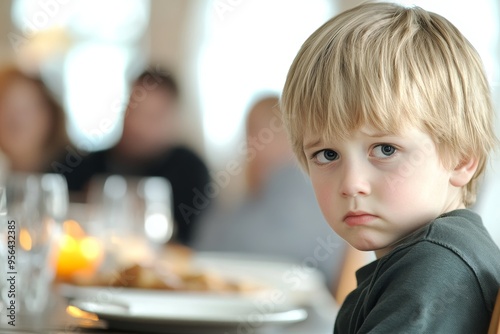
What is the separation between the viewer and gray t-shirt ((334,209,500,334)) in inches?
28.0

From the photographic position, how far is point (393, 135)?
2.69 ft

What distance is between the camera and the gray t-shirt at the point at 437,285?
0.71 m

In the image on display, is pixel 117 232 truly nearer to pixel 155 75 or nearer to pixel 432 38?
pixel 432 38

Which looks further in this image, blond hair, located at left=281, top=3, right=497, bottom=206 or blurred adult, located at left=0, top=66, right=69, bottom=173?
blurred adult, located at left=0, top=66, right=69, bottom=173

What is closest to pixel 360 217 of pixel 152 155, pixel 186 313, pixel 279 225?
pixel 186 313

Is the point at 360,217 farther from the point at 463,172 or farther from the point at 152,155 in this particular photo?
the point at 152,155

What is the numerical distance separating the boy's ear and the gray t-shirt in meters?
0.10

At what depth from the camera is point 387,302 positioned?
731mm

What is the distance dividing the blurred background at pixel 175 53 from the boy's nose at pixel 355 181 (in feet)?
17.0

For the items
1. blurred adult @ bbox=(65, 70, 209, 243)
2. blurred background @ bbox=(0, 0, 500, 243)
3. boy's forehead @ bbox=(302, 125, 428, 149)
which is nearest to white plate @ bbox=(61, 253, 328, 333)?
boy's forehead @ bbox=(302, 125, 428, 149)

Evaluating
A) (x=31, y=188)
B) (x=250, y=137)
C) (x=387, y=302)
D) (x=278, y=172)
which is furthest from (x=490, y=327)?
(x=250, y=137)

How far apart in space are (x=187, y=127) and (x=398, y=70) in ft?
17.7

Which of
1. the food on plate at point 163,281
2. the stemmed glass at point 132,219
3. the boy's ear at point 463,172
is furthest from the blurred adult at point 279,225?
the boy's ear at point 463,172

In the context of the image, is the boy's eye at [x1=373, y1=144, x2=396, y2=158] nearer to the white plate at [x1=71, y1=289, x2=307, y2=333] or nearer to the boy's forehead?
the boy's forehead
